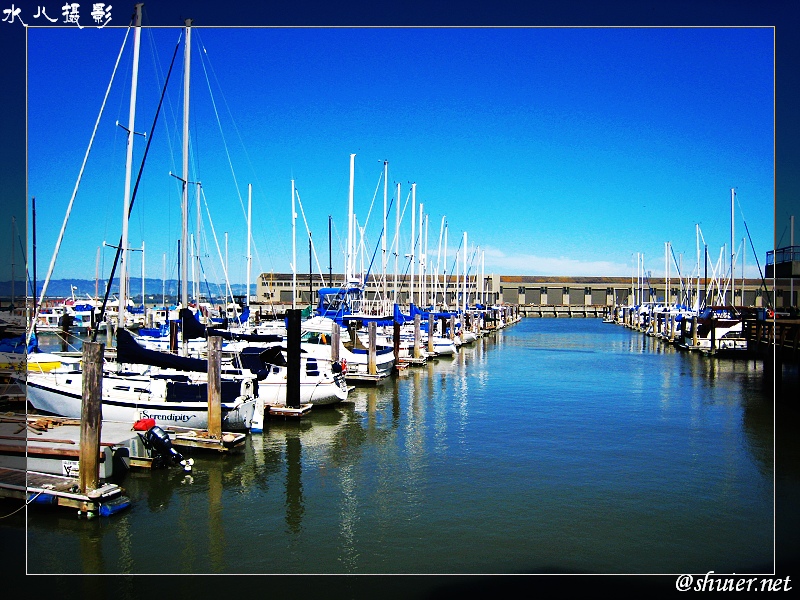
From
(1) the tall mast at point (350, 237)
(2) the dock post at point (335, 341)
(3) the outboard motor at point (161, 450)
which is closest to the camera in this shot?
(3) the outboard motor at point (161, 450)

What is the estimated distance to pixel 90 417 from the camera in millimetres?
11250

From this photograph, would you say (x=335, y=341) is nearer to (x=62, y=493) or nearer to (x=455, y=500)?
(x=455, y=500)

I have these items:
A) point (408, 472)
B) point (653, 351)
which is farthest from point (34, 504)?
point (653, 351)

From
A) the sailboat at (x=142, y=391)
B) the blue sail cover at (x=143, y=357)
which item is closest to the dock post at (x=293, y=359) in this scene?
the sailboat at (x=142, y=391)

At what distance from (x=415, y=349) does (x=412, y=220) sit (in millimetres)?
15270

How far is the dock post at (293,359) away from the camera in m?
19.8

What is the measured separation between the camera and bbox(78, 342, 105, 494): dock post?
442 inches

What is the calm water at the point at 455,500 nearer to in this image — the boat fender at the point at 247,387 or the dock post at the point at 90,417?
the dock post at the point at 90,417

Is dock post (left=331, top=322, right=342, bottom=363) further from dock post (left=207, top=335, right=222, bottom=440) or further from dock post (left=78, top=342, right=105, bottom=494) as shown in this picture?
dock post (left=78, top=342, right=105, bottom=494)

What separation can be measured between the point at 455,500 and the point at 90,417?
646 cm

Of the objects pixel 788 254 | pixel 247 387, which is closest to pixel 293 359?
pixel 247 387

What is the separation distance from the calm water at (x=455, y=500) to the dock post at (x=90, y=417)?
26.1 inches

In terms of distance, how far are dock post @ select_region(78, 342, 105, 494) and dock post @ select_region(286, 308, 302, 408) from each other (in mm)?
8229

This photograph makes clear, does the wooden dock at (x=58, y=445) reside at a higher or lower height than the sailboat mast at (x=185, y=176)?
lower
